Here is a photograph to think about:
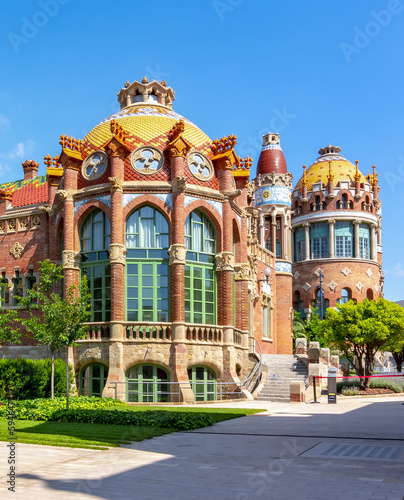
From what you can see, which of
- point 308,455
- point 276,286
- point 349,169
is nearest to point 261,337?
point 276,286

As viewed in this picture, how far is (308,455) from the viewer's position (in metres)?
11.7

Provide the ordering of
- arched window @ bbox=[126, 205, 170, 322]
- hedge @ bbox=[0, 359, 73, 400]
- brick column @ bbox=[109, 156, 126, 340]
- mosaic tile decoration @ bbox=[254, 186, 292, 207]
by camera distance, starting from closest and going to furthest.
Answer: hedge @ bbox=[0, 359, 73, 400] < brick column @ bbox=[109, 156, 126, 340] < arched window @ bbox=[126, 205, 170, 322] < mosaic tile decoration @ bbox=[254, 186, 292, 207]

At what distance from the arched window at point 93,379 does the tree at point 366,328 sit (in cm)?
1421

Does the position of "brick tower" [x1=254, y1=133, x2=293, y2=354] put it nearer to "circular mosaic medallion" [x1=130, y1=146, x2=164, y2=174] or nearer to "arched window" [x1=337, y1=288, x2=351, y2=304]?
"arched window" [x1=337, y1=288, x2=351, y2=304]

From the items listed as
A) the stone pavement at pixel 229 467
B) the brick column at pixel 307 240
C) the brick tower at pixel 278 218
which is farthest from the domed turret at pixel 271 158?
the stone pavement at pixel 229 467

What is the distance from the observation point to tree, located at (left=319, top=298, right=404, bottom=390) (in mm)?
34781

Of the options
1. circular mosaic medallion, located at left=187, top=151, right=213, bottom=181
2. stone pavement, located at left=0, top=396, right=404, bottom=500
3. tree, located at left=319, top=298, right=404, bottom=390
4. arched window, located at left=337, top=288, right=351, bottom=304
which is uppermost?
circular mosaic medallion, located at left=187, top=151, right=213, bottom=181

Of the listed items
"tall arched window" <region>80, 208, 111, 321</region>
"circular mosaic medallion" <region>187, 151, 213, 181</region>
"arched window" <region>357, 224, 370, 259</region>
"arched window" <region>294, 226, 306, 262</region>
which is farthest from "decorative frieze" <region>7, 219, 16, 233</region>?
"arched window" <region>357, 224, 370, 259</region>

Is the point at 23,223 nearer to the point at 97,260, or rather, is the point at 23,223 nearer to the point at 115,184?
the point at 97,260

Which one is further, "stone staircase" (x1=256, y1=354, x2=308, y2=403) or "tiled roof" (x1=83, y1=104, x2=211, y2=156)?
"tiled roof" (x1=83, y1=104, x2=211, y2=156)

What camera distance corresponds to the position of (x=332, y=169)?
70062 mm

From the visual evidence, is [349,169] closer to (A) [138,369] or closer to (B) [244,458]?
(A) [138,369]

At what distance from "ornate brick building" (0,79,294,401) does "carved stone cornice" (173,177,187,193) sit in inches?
1.9

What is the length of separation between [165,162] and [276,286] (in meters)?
20.5
